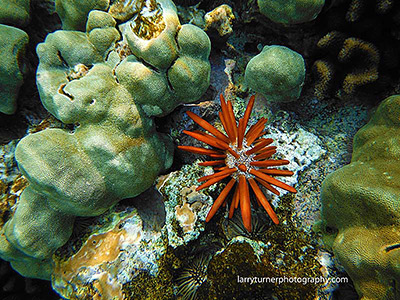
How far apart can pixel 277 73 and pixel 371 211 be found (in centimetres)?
136

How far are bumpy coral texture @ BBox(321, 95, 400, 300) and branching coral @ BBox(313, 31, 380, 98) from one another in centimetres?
37

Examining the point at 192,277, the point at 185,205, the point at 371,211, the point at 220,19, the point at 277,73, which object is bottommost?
the point at 192,277

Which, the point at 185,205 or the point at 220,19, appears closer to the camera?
the point at 185,205

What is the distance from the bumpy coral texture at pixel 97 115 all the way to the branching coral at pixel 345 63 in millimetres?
1228

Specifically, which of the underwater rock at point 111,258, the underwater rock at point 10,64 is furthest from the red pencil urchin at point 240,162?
the underwater rock at point 10,64

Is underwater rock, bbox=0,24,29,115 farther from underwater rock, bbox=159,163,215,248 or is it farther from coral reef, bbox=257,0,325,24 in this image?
coral reef, bbox=257,0,325,24

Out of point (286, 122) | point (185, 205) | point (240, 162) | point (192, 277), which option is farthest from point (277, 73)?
point (192, 277)

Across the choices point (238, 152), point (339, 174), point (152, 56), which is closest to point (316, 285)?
point (339, 174)

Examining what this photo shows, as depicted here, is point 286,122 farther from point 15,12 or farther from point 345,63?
point 15,12

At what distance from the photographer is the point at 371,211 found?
1455 millimetres

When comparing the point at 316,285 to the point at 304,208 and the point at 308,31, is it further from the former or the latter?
the point at 308,31

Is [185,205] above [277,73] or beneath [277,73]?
beneath

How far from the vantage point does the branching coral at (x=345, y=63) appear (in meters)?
2.00

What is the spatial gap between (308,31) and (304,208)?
1.85m
